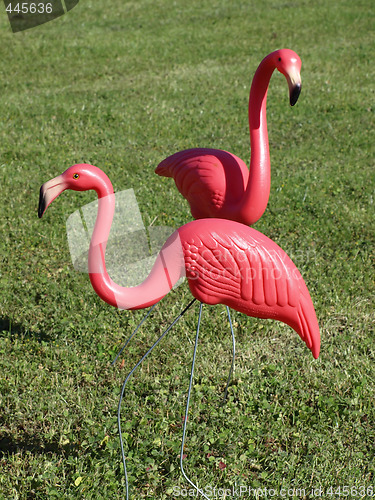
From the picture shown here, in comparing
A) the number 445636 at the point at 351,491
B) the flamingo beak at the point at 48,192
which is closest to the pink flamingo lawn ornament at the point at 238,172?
the flamingo beak at the point at 48,192

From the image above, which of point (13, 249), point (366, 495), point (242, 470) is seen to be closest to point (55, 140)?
point (13, 249)

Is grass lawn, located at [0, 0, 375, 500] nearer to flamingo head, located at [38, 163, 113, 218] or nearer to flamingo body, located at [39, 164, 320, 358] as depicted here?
flamingo body, located at [39, 164, 320, 358]

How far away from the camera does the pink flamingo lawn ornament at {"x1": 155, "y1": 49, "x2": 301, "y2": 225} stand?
9.59 ft

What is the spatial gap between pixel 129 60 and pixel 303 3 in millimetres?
5782

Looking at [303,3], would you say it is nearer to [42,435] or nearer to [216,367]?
[216,367]

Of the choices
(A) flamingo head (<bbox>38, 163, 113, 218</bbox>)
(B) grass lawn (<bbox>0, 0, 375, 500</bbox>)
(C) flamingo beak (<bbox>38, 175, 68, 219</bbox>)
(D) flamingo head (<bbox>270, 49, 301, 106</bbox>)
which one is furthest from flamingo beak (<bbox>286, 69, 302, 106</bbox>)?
(B) grass lawn (<bbox>0, 0, 375, 500</bbox>)

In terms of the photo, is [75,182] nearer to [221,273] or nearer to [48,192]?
[48,192]

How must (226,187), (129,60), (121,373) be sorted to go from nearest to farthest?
(226,187)
(121,373)
(129,60)

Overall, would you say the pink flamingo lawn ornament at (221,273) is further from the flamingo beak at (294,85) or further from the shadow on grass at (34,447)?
the shadow on grass at (34,447)

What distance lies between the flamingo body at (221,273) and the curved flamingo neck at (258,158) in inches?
12.7

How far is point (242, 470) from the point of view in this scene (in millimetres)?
3277

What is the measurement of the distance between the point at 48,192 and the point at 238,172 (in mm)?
1176

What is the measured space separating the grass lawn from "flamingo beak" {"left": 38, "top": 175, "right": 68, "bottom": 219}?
5.40 ft

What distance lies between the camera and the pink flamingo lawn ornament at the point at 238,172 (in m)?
2.92
